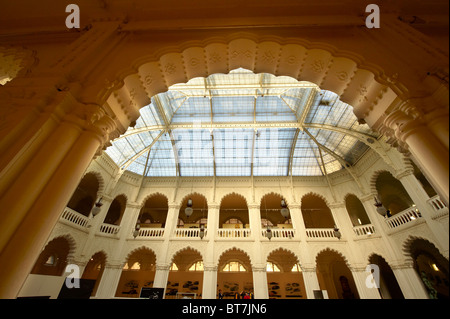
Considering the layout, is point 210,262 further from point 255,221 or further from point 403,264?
point 403,264

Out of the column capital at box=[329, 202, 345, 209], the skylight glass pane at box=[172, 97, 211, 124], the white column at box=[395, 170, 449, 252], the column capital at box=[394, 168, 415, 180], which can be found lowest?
the white column at box=[395, 170, 449, 252]

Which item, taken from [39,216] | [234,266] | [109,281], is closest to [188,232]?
[109,281]

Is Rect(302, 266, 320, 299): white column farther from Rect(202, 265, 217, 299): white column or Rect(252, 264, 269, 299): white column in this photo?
Rect(202, 265, 217, 299): white column

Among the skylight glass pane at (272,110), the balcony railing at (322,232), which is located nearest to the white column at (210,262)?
the balcony railing at (322,232)

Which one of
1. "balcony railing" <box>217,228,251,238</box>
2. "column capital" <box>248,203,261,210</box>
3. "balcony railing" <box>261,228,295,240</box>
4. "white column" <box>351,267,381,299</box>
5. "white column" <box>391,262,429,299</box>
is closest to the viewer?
"white column" <box>391,262,429,299</box>

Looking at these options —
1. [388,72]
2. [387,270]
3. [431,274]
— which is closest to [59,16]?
[388,72]

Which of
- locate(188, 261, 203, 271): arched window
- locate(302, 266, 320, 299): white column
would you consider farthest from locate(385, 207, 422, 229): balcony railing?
locate(188, 261, 203, 271): arched window

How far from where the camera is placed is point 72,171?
269 cm

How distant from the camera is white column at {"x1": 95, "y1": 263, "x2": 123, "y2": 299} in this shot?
34.9ft

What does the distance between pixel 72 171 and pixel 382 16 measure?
18.8 ft

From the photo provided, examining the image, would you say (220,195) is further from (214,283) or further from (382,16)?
(382,16)

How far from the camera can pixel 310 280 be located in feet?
36.4

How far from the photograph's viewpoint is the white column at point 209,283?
10.8 m

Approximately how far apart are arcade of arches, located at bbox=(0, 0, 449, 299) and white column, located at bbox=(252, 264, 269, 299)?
140mm
